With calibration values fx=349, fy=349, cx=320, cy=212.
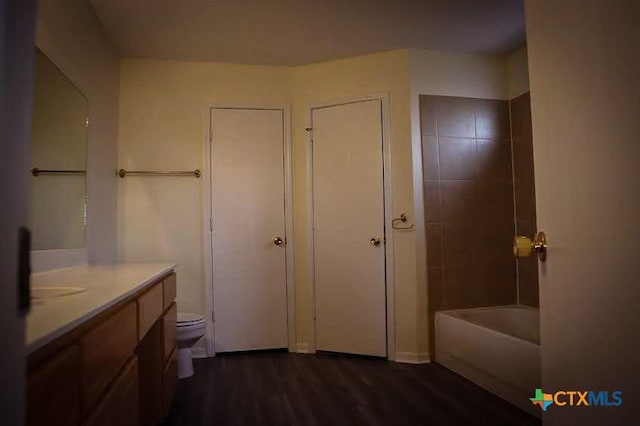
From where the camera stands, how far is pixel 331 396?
83.3 inches

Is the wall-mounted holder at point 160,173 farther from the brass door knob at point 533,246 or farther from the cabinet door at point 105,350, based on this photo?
the brass door knob at point 533,246

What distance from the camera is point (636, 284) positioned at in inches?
24.2

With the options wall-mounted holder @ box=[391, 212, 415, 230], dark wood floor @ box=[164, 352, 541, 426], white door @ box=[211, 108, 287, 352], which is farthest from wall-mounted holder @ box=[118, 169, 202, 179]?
wall-mounted holder @ box=[391, 212, 415, 230]

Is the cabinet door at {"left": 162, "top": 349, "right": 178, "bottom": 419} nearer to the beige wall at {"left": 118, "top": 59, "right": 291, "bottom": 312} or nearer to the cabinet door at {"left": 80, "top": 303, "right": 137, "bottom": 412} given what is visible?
the cabinet door at {"left": 80, "top": 303, "right": 137, "bottom": 412}

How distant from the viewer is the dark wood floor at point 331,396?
185 centimetres

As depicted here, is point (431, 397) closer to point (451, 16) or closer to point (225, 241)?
point (225, 241)

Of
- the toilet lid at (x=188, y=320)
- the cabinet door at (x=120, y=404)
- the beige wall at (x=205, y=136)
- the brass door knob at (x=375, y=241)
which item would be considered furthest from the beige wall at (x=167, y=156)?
the cabinet door at (x=120, y=404)

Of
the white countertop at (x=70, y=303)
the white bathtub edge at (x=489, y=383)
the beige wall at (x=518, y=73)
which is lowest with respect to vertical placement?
the white bathtub edge at (x=489, y=383)

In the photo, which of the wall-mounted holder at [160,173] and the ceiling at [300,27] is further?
the wall-mounted holder at [160,173]

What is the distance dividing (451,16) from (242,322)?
9.08ft

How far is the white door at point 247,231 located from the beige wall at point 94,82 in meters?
0.74

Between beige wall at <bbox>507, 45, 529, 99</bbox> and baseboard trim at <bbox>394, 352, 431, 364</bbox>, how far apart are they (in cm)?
224

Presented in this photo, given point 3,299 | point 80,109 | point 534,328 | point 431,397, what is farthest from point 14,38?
point 534,328

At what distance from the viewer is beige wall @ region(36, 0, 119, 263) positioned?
1.80 m
